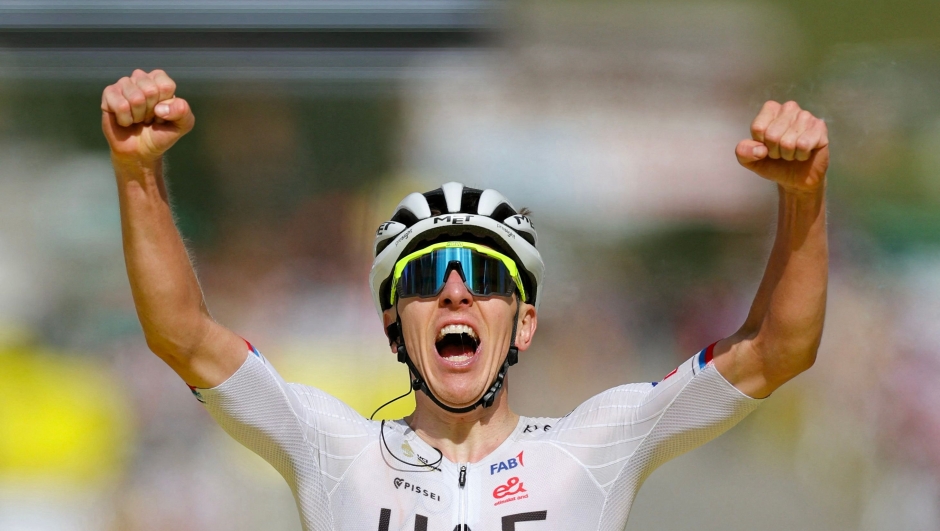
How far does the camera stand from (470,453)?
266cm

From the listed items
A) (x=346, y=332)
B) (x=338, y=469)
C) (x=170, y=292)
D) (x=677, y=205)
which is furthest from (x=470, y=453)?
(x=677, y=205)

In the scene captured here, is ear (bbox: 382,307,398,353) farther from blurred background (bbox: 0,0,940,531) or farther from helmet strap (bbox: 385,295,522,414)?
blurred background (bbox: 0,0,940,531)

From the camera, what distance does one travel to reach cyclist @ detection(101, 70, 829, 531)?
2150 mm

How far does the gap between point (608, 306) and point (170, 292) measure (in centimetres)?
348

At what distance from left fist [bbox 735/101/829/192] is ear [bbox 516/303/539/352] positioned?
0.91 meters

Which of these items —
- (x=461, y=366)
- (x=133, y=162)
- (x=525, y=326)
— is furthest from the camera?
(x=525, y=326)

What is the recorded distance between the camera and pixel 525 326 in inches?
111

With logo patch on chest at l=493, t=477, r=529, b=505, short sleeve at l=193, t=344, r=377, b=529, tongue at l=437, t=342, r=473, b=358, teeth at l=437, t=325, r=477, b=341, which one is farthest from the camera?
tongue at l=437, t=342, r=473, b=358

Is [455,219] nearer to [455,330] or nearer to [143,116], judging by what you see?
[455,330]

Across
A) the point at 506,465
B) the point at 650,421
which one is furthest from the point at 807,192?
the point at 506,465

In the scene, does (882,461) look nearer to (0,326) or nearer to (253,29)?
(253,29)

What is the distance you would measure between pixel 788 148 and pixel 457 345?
113 cm

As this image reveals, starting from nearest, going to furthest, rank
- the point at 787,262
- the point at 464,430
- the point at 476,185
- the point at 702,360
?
the point at 787,262 < the point at 702,360 < the point at 464,430 < the point at 476,185

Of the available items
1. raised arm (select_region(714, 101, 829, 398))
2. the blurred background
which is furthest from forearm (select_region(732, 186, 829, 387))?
the blurred background
